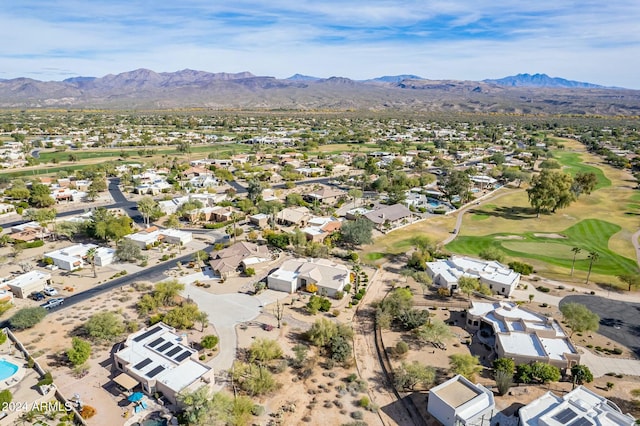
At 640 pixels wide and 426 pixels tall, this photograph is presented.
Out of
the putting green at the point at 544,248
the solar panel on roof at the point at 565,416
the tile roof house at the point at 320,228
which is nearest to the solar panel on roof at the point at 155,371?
the solar panel on roof at the point at 565,416

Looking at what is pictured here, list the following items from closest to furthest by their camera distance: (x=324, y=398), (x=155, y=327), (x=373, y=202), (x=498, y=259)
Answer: (x=324, y=398) < (x=155, y=327) < (x=498, y=259) < (x=373, y=202)

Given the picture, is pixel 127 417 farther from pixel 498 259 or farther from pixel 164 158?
pixel 164 158

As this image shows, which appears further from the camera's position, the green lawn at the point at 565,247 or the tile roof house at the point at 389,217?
the tile roof house at the point at 389,217

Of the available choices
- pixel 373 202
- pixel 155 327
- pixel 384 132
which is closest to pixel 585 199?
pixel 373 202

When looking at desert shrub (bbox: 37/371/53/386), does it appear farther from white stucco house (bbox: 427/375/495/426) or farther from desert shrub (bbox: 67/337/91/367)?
white stucco house (bbox: 427/375/495/426)

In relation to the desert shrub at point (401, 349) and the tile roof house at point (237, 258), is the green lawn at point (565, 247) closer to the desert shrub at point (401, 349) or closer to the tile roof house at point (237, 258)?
the desert shrub at point (401, 349)

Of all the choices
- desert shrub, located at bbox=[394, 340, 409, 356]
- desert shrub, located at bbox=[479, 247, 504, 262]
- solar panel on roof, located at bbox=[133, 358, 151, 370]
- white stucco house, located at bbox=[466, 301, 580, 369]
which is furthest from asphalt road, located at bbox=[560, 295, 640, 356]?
solar panel on roof, located at bbox=[133, 358, 151, 370]
